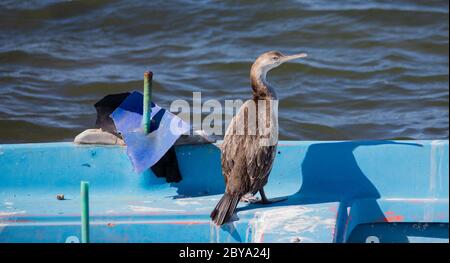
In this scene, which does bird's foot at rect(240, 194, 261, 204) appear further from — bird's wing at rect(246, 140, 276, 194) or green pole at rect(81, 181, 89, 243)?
green pole at rect(81, 181, 89, 243)

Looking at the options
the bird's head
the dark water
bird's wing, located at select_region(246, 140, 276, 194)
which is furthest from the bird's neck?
the dark water

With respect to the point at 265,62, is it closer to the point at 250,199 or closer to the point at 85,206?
the point at 250,199

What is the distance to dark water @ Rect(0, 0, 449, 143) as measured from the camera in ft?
31.1

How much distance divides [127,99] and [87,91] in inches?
157

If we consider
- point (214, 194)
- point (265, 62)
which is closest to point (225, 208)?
point (214, 194)

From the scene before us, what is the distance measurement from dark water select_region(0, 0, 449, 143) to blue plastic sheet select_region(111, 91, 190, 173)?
3.19 m

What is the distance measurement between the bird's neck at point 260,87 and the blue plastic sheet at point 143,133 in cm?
49

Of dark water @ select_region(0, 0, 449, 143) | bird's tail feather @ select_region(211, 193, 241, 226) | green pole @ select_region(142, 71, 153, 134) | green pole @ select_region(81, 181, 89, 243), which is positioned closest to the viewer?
green pole @ select_region(81, 181, 89, 243)

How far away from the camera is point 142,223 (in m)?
5.39

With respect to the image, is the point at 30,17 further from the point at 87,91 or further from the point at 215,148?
the point at 215,148

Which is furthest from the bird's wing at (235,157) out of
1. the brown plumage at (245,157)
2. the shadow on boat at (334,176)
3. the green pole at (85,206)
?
the green pole at (85,206)

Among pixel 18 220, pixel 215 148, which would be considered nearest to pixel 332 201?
pixel 215 148

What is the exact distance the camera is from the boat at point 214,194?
5.40 m

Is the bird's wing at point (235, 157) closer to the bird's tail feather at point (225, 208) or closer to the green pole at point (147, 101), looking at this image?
the bird's tail feather at point (225, 208)
